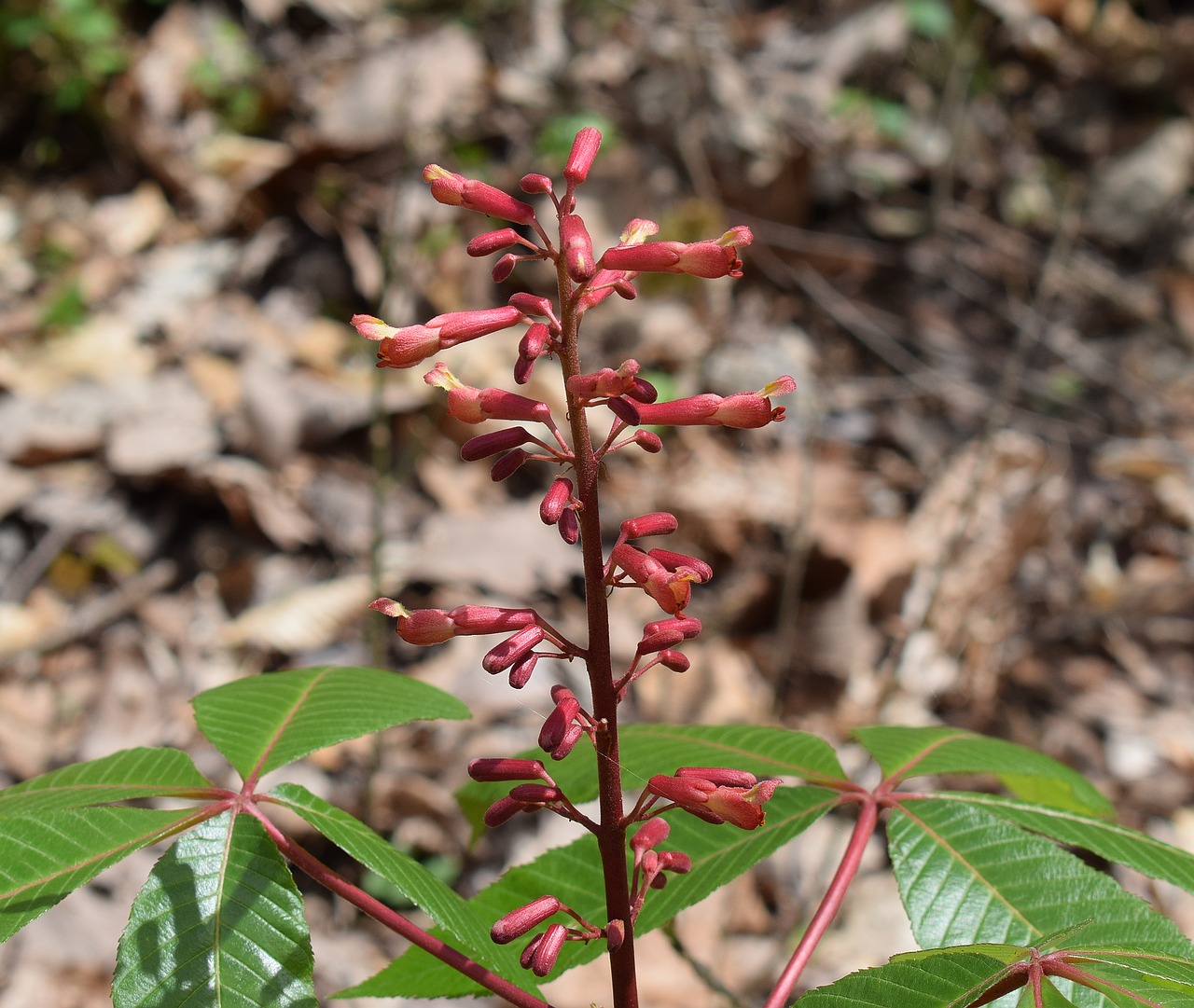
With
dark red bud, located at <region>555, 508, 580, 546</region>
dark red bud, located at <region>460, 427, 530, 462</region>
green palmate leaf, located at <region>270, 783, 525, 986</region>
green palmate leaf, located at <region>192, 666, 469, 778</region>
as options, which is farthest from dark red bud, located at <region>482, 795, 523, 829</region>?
dark red bud, located at <region>460, 427, 530, 462</region>

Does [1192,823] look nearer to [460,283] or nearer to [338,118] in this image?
[460,283]

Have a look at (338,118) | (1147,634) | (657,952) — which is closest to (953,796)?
(657,952)

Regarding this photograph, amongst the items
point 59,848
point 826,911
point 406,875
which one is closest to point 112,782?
point 59,848

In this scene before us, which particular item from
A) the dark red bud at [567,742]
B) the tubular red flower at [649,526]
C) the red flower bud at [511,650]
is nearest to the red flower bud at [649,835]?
the dark red bud at [567,742]

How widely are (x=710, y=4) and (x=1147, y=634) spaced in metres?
6.24

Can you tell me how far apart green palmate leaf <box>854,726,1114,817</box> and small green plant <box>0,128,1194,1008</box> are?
14 millimetres

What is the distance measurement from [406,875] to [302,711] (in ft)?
1.43

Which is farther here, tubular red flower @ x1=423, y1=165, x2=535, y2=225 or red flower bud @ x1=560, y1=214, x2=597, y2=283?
tubular red flower @ x1=423, y1=165, x2=535, y2=225

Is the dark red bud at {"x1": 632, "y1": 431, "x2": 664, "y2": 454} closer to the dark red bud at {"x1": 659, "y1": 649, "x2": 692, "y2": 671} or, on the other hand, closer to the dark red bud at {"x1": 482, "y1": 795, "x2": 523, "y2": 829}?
the dark red bud at {"x1": 659, "y1": 649, "x2": 692, "y2": 671}

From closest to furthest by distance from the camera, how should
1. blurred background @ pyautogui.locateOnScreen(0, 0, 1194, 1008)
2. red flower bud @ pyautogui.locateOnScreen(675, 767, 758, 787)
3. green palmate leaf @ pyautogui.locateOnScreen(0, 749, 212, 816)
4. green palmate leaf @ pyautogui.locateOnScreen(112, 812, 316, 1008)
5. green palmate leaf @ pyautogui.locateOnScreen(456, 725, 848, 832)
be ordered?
green palmate leaf @ pyautogui.locateOnScreen(112, 812, 316, 1008) → red flower bud @ pyautogui.locateOnScreen(675, 767, 758, 787) → green palmate leaf @ pyautogui.locateOnScreen(0, 749, 212, 816) → green palmate leaf @ pyautogui.locateOnScreen(456, 725, 848, 832) → blurred background @ pyautogui.locateOnScreen(0, 0, 1194, 1008)

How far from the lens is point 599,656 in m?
1.41

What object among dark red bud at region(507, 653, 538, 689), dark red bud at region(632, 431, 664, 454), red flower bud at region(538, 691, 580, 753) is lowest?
red flower bud at region(538, 691, 580, 753)

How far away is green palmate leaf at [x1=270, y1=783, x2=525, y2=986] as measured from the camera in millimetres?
1382

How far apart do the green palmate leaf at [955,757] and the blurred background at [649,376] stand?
0.66m
